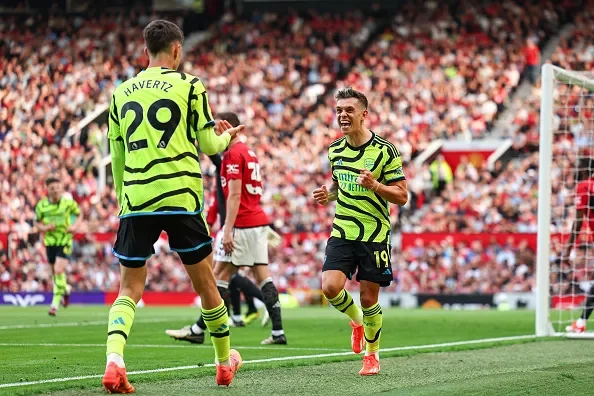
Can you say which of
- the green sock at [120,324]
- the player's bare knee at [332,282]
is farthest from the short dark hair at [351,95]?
the green sock at [120,324]

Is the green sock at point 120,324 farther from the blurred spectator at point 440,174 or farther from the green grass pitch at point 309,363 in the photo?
the blurred spectator at point 440,174

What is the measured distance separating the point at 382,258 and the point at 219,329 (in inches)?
73.4

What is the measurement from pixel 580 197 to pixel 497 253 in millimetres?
13079

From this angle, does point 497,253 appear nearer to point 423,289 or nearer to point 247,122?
point 423,289

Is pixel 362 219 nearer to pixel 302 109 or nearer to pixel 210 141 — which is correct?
pixel 210 141

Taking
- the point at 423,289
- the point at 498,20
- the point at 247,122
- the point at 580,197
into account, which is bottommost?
the point at 423,289

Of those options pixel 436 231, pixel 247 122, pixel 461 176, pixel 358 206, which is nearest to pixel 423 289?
pixel 436 231

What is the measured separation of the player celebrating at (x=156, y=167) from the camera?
7.03 m

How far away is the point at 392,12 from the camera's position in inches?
1551

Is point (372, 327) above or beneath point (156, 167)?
beneath

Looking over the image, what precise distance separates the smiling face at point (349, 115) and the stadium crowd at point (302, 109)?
18468 mm

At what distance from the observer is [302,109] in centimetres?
3534

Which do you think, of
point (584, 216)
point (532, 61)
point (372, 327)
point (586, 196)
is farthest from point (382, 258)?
point (532, 61)

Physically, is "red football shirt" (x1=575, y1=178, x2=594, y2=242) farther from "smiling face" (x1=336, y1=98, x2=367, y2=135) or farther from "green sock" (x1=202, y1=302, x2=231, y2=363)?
"green sock" (x1=202, y1=302, x2=231, y2=363)
